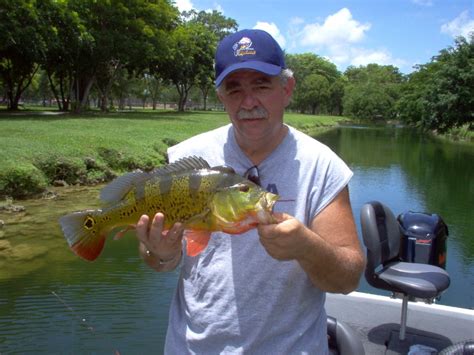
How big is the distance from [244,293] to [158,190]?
25.6 inches

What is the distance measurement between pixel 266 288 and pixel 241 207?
1.41 ft

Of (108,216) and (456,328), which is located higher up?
(108,216)

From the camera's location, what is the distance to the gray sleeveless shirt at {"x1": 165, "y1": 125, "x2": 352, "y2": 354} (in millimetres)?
2100

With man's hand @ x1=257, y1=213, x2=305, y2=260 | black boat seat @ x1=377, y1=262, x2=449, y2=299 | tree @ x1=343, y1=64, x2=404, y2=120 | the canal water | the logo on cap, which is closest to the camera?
man's hand @ x1=257, y1=213, x2=305, y2=260

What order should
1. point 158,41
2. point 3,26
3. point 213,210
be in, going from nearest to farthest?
1. point 213,210
2. point 3,26
3. point 158,41

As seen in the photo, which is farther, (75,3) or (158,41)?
(158,41)

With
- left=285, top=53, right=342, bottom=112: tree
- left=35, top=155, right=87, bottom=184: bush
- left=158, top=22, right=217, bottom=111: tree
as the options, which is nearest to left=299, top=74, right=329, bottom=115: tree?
left=285, top=53, right=342, bottom=112: tree

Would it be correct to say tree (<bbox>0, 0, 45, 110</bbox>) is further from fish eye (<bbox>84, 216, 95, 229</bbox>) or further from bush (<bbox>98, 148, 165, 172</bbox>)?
fish eye (<bbox>84, 216, 95, 229</bbox>)

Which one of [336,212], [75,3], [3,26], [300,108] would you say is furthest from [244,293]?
[300,108]

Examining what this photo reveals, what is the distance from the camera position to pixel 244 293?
6.97 ft

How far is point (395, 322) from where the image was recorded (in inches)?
202

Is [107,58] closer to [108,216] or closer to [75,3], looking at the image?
[75,3]

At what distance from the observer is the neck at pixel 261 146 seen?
227 centimetres

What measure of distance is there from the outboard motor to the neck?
11.6ft
